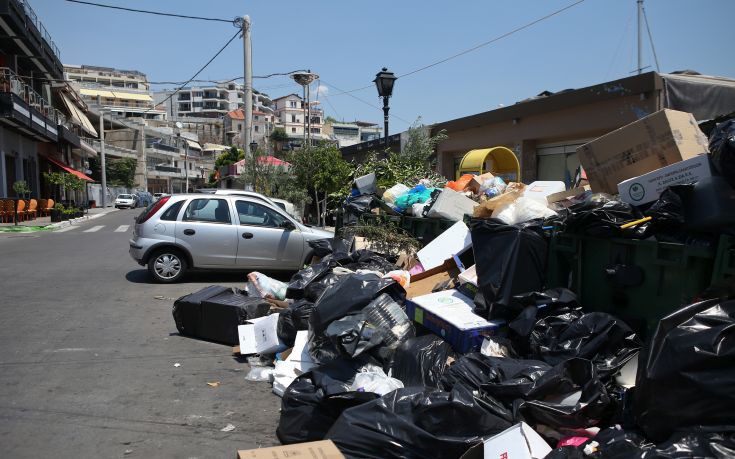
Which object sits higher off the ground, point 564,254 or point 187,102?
point 187,102

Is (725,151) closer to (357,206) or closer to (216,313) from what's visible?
(216,313)

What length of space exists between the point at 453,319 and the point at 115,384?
2905 mm

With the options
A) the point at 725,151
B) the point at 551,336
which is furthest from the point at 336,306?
the point at 725,151

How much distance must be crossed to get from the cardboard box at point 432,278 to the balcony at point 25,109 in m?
26.8

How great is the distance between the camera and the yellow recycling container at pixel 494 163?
11234mm

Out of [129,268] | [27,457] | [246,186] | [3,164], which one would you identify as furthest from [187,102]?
[27,457]

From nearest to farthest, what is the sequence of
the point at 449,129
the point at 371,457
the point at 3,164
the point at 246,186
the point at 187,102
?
the point at 371,457 → the point at 449,129 → the point at 246,186 → the point at 3,164 → the point at 187,102

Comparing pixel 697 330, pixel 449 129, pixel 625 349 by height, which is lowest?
pixel 625 349

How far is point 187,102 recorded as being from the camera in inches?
5192

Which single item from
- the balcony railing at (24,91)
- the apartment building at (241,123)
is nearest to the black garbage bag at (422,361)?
the balcony railing at (24,91)

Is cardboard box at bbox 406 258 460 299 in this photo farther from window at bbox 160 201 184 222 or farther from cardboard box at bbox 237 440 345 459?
window at bbox 160 201 184 222

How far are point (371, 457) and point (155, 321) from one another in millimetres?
4675

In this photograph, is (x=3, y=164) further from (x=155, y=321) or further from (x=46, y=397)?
(x=46, y=397)

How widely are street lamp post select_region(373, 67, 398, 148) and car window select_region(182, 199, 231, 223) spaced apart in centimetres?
365
